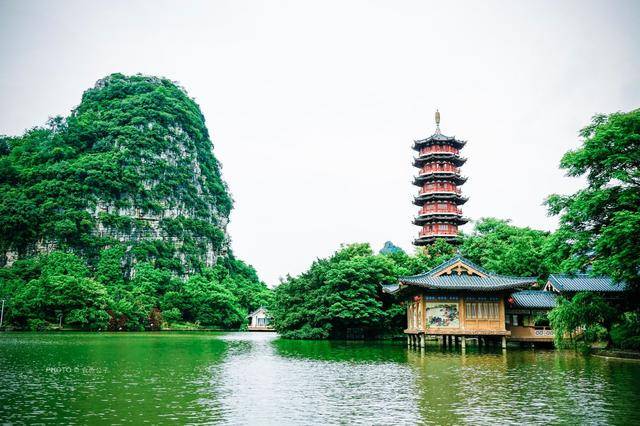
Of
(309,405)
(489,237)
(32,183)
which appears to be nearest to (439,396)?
(309,405)

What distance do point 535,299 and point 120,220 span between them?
65.9 metres

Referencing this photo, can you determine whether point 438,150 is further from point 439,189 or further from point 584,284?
Result: point 584,284

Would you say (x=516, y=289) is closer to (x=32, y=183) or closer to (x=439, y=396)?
(x=439, y=396)

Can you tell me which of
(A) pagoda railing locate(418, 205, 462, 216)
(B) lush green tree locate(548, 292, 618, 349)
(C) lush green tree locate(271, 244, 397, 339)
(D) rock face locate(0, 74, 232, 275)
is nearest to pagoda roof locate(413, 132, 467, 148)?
(A) pagoda railing locate(418, 205, 462, 216)

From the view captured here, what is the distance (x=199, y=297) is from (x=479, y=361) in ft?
176

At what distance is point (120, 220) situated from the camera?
266 feet

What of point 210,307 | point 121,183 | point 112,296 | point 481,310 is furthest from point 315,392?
point 121,183

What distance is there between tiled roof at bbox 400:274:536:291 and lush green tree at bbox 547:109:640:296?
717cm

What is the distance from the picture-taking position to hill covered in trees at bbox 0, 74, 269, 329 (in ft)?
191

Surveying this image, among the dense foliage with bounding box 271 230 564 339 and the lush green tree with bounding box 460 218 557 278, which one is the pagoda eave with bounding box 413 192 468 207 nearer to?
the lush green tree with bounding box 460 218 557 278

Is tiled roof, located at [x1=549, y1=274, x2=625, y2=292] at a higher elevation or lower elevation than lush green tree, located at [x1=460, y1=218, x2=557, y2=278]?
lower

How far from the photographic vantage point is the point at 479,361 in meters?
21.8

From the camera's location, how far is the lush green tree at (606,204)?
16828 millimetres

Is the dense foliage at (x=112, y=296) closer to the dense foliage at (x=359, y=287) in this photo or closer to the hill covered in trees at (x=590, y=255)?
the dense foliage at (x=359, y=287)
